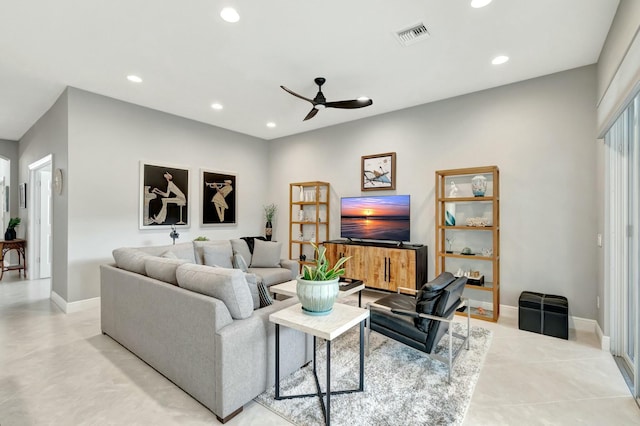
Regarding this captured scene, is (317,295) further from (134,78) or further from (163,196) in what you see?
(163,196)

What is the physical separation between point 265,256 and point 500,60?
3936mm

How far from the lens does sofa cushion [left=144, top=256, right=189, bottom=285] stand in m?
2.51

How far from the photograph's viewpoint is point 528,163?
3746 mm

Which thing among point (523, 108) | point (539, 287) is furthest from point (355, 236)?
point (523, 108)

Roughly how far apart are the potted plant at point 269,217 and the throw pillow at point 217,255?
5.81 ft

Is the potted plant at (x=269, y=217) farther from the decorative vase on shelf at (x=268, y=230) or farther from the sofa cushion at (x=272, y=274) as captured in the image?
the sofa cushion at (x=272, y=274)

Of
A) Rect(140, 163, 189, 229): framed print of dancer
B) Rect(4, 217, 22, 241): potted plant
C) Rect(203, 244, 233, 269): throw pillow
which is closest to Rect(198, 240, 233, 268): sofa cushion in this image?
Rect(203, 244, 233, 269): throw pillow

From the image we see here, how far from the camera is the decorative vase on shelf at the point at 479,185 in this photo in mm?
3855

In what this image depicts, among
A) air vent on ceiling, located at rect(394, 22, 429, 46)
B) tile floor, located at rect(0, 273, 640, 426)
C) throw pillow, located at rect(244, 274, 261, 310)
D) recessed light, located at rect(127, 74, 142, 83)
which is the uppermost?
recessed light, located at rect(127, 74, 142, 83)

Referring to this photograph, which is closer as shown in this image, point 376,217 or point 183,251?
point 183,251

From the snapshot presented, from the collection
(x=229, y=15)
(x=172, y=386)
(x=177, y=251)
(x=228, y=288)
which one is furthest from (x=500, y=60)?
(x=177, y=251)

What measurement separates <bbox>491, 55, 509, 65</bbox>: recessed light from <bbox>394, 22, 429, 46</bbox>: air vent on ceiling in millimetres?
972

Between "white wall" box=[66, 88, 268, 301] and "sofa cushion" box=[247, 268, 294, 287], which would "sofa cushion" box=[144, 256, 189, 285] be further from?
"white wall" box=[66, 88, 268, 301]

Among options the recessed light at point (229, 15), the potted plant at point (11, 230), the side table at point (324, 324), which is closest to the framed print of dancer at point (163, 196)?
the recessed light at point (229, 15)
